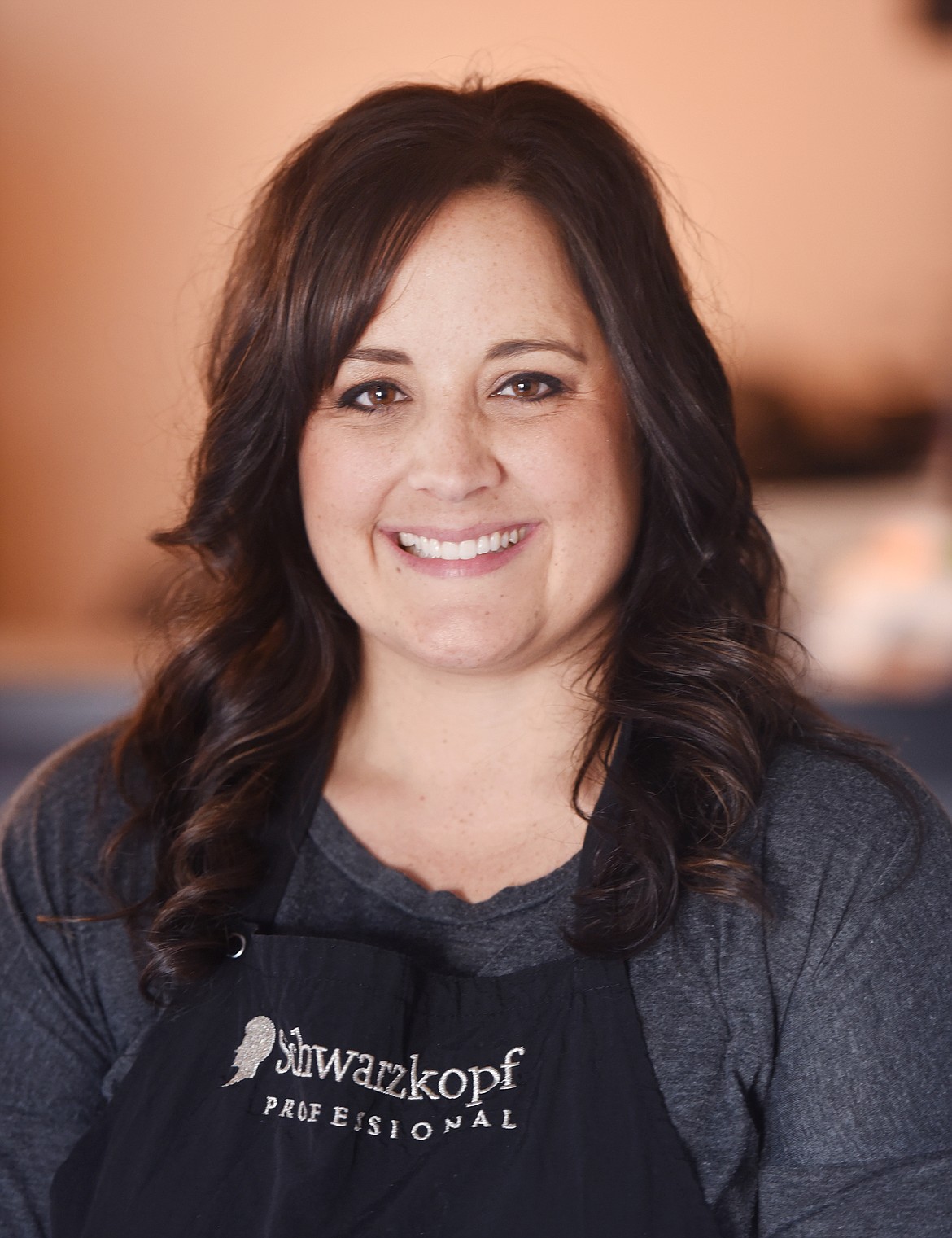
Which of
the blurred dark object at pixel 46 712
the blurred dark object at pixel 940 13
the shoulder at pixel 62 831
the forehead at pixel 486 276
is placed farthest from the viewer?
the blurred dark object at pixel 940 13

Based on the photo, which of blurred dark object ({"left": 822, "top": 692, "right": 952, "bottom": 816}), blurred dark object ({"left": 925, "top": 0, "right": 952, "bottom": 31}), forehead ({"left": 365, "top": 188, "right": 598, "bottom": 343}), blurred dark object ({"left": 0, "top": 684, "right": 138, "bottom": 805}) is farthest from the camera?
blurred dark object ({"left": 925, "top": 0, "right": 952, "bottom": 31})

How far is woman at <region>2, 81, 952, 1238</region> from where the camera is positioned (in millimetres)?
1159

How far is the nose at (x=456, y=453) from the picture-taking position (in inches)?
49.4

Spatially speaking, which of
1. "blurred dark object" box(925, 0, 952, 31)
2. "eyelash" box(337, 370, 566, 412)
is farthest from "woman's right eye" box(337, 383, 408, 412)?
"blurred dark object" box(925, 0, 952, 31)

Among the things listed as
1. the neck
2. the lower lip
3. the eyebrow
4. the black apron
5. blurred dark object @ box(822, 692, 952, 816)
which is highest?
the eyebrow

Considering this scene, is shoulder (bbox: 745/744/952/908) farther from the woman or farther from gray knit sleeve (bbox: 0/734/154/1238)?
gray knit sleeve (bbox: 0/734/154/1238)

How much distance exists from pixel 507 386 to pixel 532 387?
0.08ft

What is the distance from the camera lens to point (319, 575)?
5.03 ft

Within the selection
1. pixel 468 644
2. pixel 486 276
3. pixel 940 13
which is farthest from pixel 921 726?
pixel 940 13

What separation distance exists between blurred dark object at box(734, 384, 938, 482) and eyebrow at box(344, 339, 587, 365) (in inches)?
130

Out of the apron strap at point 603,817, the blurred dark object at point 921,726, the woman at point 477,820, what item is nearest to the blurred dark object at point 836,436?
the blurred dark object at point 921,726

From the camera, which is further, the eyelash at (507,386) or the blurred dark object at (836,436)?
the blurred dark object at (836,436)

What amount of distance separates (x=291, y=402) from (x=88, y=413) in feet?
11.7

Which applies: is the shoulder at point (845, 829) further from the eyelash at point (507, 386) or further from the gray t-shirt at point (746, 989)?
the eyelash at point (507, 386)
